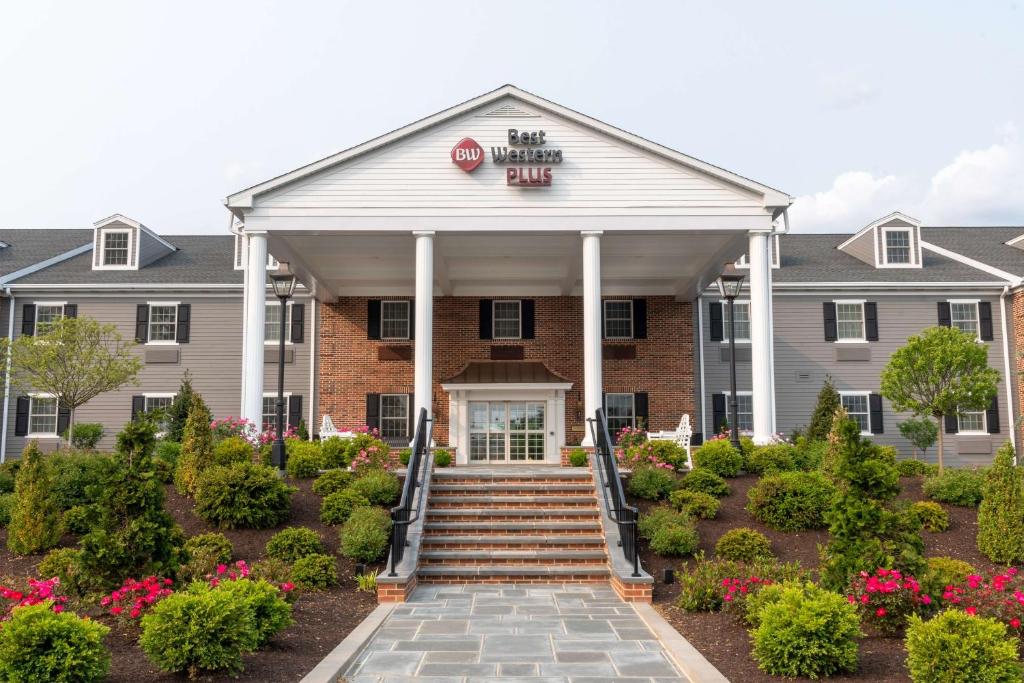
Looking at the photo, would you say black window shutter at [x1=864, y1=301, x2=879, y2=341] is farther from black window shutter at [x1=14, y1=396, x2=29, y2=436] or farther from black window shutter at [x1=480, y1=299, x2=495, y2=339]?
black window shutter at [x1=14, y1=396, x2=29, y2=436]

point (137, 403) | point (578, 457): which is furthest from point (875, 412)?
point (137, 403)

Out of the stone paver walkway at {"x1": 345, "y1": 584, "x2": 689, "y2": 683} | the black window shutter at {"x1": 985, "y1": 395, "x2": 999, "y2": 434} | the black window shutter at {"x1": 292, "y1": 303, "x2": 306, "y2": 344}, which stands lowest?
the stone paver walkway at {"x1": 345, "y1": 584, "x2": 689, "y2": 683}

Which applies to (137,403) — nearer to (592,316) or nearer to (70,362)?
(70,362)

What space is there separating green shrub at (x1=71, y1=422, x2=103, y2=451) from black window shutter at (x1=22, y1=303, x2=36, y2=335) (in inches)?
154

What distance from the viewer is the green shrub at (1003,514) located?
12.1 m

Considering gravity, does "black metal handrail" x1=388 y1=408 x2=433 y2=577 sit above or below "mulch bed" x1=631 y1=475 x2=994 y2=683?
above

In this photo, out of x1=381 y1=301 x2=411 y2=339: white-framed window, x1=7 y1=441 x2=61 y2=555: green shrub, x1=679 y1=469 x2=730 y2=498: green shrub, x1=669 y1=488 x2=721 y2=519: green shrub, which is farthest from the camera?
x1=381 y1=301 x2=411 y2=339: white-framed window

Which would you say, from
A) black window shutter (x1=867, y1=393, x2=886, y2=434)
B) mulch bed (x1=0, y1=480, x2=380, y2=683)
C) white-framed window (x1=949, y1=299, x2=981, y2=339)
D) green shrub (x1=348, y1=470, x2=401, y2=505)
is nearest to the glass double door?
mulch bed (x1=0, y1=480, x2=380, y2=683)

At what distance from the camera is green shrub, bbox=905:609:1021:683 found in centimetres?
584

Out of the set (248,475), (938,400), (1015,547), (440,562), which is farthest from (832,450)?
(248,475)

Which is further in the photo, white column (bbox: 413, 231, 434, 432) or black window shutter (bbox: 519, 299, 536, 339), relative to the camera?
black window shutter (bbox: 519, 299, 536, 339)

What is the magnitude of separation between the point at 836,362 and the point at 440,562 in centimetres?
1862

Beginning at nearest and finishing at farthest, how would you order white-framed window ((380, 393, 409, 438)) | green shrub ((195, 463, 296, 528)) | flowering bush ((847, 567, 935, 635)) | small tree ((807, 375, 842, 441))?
flowering bush ((847, 567, 935, 635)) → green shrub ((195, 463, 296, 528)) → small tree ((807, 375, 842, 441)) → white-framed window ((380, 393, 409, 438))

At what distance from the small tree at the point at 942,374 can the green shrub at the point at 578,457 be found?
842 centimetres
